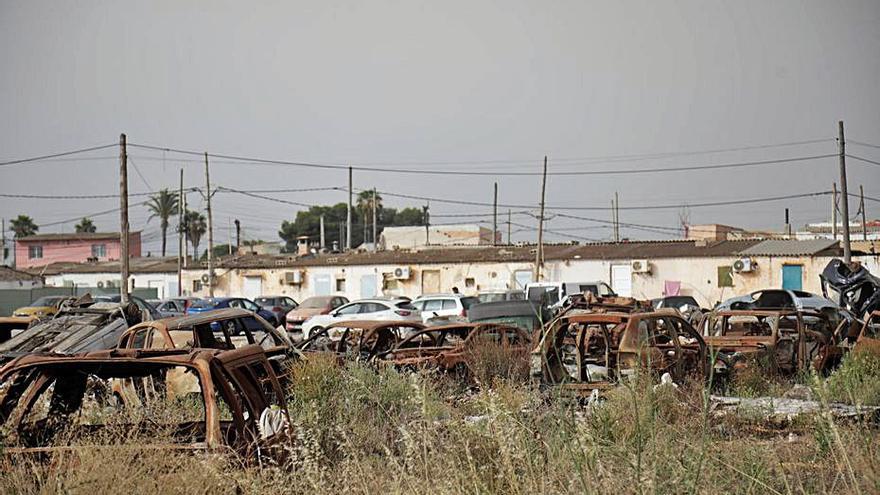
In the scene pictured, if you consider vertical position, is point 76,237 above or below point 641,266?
above

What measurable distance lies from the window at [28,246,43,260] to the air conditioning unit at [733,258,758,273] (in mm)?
65987

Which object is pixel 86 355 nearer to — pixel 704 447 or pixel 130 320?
pixel 704 447

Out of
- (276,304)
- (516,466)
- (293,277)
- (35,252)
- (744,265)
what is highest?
(35,252)

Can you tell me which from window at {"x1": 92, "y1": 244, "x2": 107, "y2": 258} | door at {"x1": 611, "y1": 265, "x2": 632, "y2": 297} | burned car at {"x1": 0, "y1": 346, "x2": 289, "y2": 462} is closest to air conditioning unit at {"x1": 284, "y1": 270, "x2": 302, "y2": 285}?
door at {"x1": 611, "y1": 265, "x2": 632, "y2": 297}

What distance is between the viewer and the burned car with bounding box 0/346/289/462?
6512 mm

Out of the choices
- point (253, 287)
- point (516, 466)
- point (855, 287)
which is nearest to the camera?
point (516, 466)

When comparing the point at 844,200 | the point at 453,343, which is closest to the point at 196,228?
the point at 844,200

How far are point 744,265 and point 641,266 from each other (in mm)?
4712

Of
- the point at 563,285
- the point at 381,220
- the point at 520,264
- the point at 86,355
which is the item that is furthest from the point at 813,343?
the point at 381,220

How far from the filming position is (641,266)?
147ft

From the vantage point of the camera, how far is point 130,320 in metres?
16.0

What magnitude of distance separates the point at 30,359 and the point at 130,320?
9.18 metres

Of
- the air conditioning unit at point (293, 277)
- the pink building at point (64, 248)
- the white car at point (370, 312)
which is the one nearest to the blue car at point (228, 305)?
the white car at point (370, 312)

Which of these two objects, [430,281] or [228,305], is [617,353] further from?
[430,281]
